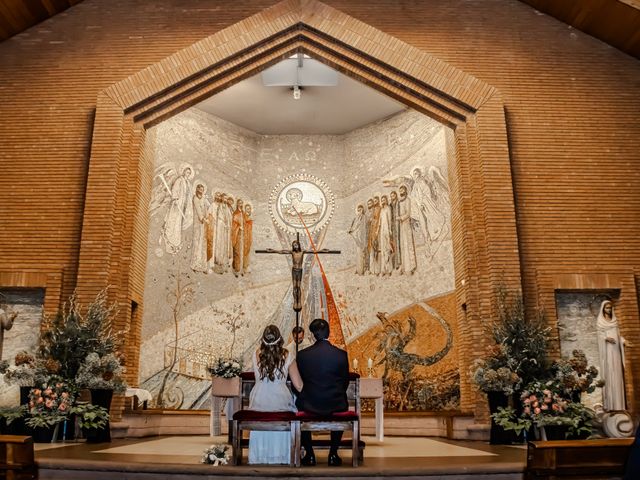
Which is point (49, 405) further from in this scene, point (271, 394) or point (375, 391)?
point (375, 391)

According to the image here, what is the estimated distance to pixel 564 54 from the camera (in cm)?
1108

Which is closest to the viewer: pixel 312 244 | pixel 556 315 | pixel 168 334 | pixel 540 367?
pixel 540 367

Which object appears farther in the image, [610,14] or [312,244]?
[312,244]

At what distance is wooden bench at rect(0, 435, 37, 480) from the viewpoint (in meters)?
4.84

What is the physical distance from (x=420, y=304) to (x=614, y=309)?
4.66 metres

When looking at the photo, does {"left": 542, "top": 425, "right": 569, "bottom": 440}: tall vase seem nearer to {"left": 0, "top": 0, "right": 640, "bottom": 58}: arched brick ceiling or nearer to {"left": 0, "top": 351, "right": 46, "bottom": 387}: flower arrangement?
{"left": 0, "top": 351, "right": 46, "bottom": 387}: flower arrangement

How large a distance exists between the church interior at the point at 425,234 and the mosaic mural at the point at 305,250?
9cm

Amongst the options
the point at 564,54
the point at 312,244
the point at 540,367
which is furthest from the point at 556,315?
the point at 312,244

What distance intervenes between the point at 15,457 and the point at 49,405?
3175mm

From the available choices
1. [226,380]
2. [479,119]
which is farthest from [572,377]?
[479,119]

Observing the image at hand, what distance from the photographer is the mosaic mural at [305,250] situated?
1355cm

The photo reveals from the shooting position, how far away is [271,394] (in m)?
5.84

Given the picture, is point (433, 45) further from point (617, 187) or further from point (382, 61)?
point (617, 187)

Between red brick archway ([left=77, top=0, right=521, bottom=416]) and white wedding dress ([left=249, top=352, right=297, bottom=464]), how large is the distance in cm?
446
